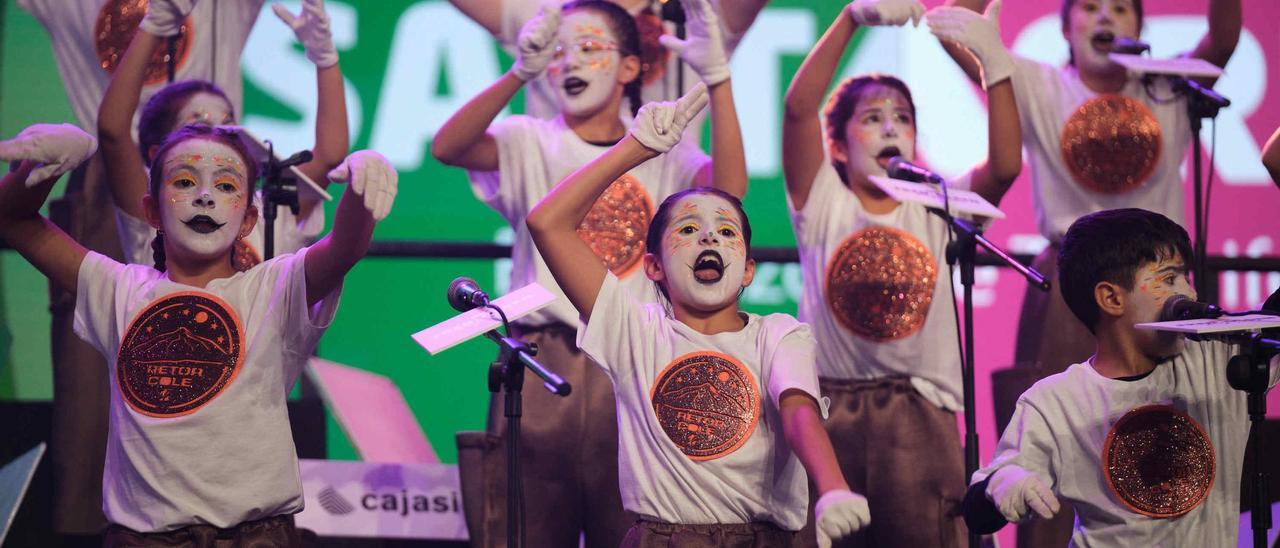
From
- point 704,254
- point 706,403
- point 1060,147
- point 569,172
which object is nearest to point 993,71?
point 1060,147

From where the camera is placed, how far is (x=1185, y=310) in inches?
114

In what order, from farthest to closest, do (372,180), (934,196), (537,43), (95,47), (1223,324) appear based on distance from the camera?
1. (95,47)
2. (537,43)
3. (934,196)
4. (372,180)
5. (1223,324)

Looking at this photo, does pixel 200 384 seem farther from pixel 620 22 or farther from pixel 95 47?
pixel 95 47

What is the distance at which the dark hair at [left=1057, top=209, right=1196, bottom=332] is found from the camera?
3.09 m

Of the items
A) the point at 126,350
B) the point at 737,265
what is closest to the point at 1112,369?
the point at 737,265

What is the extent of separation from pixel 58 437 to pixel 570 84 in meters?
1.91

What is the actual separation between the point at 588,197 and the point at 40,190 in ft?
4.01

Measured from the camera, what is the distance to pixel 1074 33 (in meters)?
4.46

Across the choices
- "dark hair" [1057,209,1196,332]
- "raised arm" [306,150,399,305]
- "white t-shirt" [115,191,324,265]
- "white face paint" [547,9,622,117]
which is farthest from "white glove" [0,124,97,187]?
"dark hair" [1057,209,1196,332]

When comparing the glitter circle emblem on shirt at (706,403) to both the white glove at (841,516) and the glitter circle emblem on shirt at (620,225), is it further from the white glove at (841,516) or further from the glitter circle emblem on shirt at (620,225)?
the glitter circle emblem on shirt at (620,225)

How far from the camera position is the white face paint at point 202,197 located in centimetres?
301

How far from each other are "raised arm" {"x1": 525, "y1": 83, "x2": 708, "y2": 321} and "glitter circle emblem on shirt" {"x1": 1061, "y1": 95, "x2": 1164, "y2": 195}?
1.73 m

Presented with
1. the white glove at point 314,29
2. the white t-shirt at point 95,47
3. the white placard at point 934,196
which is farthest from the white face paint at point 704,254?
the white t-shirt at point 95,47

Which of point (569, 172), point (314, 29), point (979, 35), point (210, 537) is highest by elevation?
point (314, 29)
